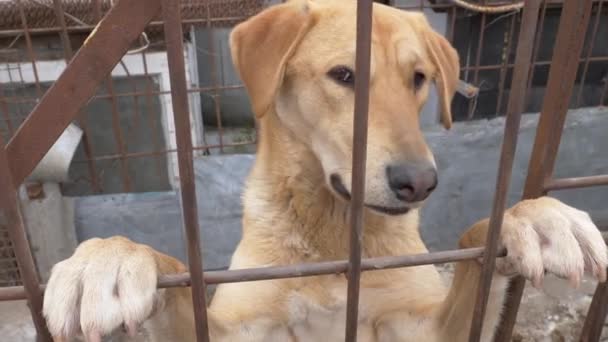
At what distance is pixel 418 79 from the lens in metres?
1.87

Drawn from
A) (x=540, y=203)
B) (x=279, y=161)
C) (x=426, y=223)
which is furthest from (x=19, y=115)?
(x=540, y=203)

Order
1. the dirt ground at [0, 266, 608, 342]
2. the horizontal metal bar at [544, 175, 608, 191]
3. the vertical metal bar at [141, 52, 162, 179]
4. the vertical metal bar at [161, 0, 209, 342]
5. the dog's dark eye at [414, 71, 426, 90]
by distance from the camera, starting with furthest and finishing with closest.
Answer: the vertical metal bar at [141, 52, 162, 179], the dirt ground at [0, 266, 608, 342], the dog's dark eye at [414, 71, 426, 90], the horizontal metal bar at [544, 175, 608, 191], the vertical metal bar at [161, 0, 209, 342]

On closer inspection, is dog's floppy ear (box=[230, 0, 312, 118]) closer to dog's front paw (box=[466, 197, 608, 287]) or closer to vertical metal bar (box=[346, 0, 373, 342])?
vertical metal bar (box=[346, 0, 373, 342])

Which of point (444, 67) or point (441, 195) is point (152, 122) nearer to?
point (441, 195)

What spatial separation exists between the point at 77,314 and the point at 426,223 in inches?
123

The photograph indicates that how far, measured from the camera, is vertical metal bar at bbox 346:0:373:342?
3.06 feet

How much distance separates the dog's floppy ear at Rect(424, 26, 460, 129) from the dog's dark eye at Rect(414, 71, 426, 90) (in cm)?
14

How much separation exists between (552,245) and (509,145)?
29cm

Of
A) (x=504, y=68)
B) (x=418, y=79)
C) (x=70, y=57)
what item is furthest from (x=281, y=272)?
(x=504, y=68)

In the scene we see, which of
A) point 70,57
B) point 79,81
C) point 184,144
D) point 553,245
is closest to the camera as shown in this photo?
point 184,144

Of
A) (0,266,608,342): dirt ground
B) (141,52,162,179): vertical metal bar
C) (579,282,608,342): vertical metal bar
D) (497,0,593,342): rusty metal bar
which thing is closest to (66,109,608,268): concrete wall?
(141,52,162,179): vertical metal bar

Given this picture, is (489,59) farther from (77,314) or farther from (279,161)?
(77,314)

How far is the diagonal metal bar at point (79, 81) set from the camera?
105 centimetres

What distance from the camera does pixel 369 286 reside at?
1760 mm
